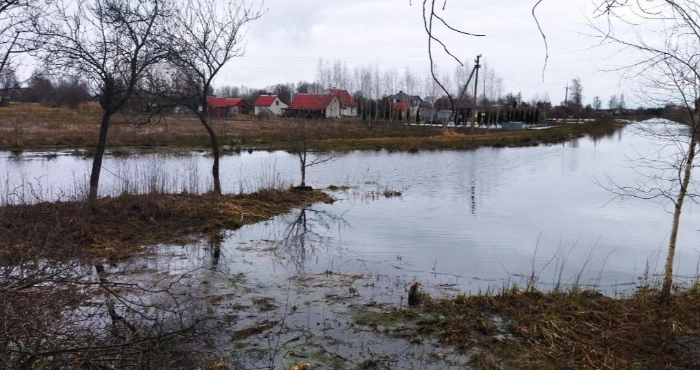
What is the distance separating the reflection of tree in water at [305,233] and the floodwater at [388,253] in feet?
0.13

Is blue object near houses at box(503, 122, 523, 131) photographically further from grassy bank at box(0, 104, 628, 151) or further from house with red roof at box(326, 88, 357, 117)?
house with red roof at box(326, 88, 357, 117)

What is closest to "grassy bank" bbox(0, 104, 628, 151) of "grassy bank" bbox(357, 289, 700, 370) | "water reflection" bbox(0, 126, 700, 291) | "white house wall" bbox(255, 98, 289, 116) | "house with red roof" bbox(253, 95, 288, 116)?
"water reflection" bbox(0, 126, 700, 291)

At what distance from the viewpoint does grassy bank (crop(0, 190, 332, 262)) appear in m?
10.3

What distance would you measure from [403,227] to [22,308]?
426 inches

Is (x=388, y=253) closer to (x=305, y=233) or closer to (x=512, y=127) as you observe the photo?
(x=305, y=233)

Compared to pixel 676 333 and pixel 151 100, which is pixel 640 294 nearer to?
pixel 676 333

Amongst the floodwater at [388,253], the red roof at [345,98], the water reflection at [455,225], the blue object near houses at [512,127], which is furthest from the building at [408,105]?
the floodwater at [388,253]

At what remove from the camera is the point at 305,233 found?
12.9 m

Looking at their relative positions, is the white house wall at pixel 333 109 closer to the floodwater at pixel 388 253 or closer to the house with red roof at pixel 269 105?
the house with red roof at pixel 269 105

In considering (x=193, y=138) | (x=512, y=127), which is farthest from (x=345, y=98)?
(x=193, y=138)

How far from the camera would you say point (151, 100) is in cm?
1319

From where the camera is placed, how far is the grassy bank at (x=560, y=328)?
5.73 meters

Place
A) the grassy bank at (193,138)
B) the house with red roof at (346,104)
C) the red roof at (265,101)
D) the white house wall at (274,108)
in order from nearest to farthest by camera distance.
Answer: the grassy bank at (193,138), the house with red roof at (346,104), the white house wall at (274,108), the red roof at (265,101)

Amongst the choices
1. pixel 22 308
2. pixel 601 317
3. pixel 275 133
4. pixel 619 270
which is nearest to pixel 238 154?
pixel 275 133
